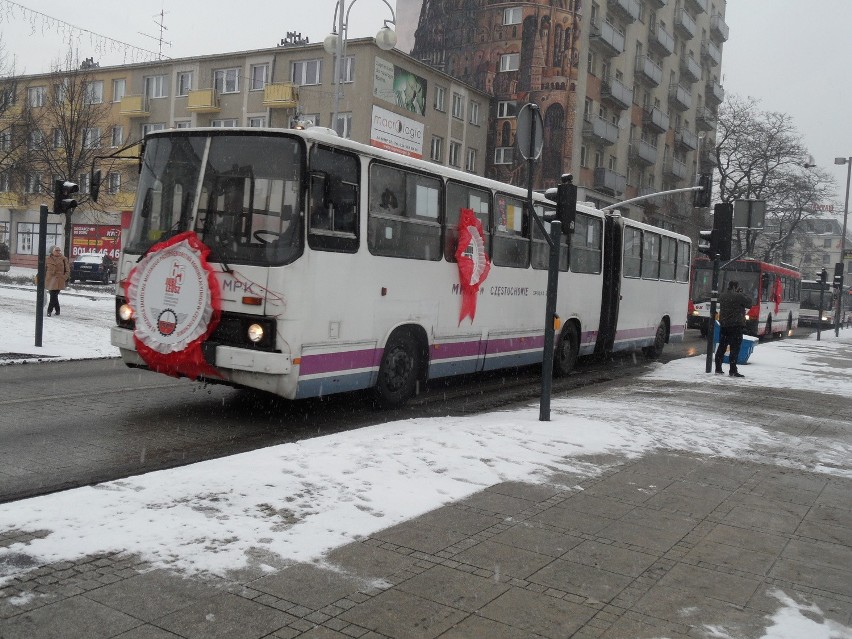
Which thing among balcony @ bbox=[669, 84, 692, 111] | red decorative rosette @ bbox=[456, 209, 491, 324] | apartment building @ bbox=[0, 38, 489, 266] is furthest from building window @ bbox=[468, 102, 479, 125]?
red decorative rosette @ bbox=[456, 209, 491, 324]

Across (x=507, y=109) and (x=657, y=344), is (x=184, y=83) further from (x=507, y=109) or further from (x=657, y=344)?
(x=657, y=344)

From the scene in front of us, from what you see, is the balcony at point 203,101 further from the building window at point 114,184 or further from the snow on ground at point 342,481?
the snow on ground at point 342,481

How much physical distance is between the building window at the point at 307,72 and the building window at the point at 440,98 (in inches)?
251

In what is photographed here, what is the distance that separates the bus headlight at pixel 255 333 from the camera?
8656 millimetres

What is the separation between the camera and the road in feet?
22.9

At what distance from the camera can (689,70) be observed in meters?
69.8

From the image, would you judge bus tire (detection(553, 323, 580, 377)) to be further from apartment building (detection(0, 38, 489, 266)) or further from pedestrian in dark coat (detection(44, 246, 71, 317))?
apartment building (detection(0, 38, 489, 266))

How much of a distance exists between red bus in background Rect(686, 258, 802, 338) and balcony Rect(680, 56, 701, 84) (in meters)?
37.7

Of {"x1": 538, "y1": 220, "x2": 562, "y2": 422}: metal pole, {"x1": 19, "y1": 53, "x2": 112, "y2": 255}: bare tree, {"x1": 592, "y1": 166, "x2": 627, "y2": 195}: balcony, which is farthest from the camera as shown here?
{"x1": 592, "y1": 166, "x2": 627, "y2": 195}: balcony

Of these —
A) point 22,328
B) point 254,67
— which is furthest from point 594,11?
point 22,328

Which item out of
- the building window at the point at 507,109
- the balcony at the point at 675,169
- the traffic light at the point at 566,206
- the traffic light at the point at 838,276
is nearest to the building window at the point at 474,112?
the building window at the point at 507,109

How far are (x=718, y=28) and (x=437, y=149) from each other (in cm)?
4318

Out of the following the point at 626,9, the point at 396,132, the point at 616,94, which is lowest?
the point at 396,132

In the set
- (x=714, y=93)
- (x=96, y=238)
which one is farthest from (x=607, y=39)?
(x=96, y=238)
